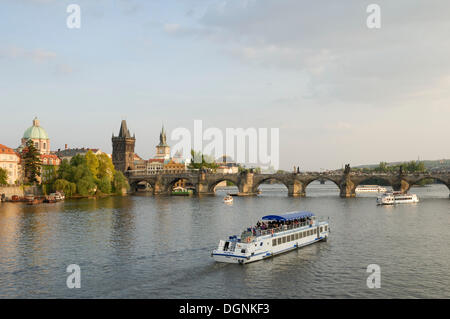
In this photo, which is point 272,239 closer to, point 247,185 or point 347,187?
point 347,187

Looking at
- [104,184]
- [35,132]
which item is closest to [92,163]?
[104,184]

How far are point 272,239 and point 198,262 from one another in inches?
326

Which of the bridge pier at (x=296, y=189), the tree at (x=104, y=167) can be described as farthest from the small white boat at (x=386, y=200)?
the tree at (x=104, y=167)

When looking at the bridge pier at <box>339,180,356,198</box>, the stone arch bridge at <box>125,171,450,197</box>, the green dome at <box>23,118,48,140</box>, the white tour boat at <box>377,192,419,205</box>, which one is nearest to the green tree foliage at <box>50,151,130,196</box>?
the stone arch bridge at <box>125,171,450,197</box>

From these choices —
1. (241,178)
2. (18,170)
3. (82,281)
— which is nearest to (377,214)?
(82,281)

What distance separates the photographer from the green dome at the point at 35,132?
188875 mm

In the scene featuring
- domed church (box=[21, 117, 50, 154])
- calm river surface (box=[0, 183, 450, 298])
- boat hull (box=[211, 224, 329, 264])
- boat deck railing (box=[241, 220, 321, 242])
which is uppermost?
domed church (box=[21, 117, 50, 154])

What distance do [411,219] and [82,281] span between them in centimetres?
6031

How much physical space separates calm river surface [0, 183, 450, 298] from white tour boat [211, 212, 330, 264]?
102 centimetres

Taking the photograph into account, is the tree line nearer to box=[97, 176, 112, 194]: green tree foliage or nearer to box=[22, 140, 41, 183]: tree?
box=[97, 176, 112, 194]: green tree foliage

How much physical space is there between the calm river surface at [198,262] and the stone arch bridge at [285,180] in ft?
201

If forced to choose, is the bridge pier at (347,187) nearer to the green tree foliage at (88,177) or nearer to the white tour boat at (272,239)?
the green tree foliage at (88,177)

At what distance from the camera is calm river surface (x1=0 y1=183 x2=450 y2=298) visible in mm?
34531
